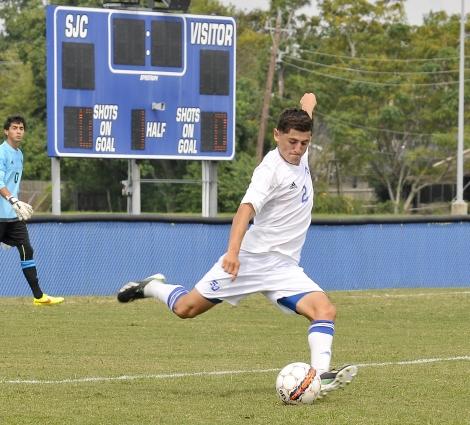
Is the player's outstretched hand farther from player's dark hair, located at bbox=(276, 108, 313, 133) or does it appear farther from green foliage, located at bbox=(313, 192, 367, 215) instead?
green foliage, located at bbox=(313, 192, 367, 215)

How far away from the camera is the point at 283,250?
7.91 m

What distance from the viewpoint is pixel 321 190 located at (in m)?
63.1

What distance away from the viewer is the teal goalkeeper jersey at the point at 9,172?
13820 millimetres

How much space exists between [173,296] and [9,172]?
20.2 feet

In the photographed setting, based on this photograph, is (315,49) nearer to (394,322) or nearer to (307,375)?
(394,322)

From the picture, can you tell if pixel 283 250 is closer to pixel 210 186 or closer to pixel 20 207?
pixel 20 207

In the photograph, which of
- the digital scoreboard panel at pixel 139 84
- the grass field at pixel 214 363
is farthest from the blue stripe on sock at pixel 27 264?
the digital scoreboard panel at pixel 139 84

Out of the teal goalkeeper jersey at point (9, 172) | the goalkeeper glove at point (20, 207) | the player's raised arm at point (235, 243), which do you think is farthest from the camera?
the teal goalkeeper jersey at point (9, 172)

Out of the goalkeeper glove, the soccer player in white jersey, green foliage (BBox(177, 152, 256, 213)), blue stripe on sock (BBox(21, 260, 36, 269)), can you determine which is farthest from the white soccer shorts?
green foliage (BBox(177, 152, 256, 213))

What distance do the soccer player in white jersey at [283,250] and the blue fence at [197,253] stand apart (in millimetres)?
8939

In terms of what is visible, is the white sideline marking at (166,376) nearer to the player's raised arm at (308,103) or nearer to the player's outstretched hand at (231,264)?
the player's outstretched hand at (231,264)

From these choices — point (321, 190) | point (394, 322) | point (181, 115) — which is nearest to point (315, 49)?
point (321, 190)

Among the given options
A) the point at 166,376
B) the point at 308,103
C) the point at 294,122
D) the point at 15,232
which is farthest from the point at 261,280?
the point at 15,232

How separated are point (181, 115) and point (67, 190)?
4509 centimetres
